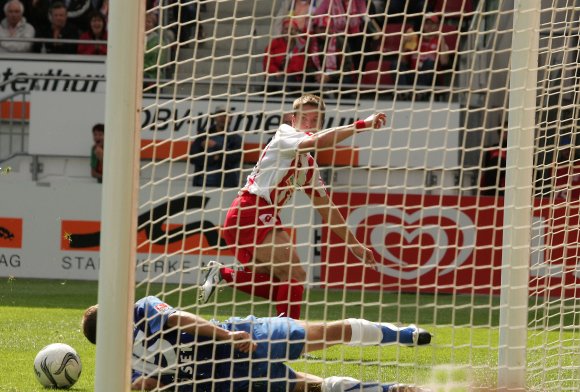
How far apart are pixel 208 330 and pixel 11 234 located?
25.0 ft

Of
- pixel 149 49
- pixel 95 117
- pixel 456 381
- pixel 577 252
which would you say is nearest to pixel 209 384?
pixel 456 381

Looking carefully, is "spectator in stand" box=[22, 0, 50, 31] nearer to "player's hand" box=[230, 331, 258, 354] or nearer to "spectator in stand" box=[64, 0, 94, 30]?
"spectator in stand" box=[64, 0, 94, 30]

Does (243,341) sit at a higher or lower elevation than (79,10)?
higher

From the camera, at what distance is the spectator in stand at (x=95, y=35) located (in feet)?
47.5

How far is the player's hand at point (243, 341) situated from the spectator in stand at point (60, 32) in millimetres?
10145

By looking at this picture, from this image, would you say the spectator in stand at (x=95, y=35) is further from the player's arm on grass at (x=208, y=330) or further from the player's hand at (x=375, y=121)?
the player's arm on grass at (x=208, y=330)

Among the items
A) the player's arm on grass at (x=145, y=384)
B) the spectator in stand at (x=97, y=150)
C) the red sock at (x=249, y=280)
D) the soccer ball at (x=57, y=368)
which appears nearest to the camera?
the player's arm on grass at (x=145, y=384)

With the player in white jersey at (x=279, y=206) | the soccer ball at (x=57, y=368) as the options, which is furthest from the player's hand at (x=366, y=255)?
the soccer ball at (x=57, y=368)

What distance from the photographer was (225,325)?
17.5 feet

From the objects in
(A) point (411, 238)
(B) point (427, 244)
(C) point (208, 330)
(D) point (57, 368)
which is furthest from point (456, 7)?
(B) point (427, 244)

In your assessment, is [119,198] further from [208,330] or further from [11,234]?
[11,234]

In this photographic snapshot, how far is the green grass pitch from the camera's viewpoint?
18.6 feet

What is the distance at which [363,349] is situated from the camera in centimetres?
709

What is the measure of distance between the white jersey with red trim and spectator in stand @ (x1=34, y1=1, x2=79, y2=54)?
27.8 ft
